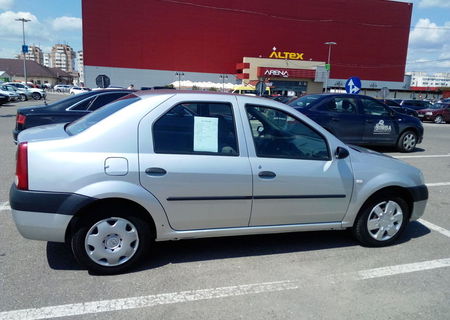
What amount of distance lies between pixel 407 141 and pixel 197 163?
368 inches

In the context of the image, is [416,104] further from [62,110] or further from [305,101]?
[62,110]

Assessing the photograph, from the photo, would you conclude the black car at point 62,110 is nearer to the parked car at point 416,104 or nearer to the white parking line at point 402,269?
the white parking line at point 402,269

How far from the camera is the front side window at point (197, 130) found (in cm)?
→ 320

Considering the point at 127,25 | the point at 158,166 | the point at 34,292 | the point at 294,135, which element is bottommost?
the point at 34,292

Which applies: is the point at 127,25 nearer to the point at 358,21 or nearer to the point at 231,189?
the point at 358,21

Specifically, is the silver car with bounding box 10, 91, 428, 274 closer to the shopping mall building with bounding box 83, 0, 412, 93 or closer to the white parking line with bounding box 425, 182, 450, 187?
the white parking line with bounding box 425, 182, 450, 187

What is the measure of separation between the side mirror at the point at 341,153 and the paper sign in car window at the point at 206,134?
123 centimetres

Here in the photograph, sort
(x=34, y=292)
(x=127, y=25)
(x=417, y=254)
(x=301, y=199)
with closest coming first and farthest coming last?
(x=34, y=292) < (x=301, y=199) < (x=417, y=254) < (x=127, y=25)

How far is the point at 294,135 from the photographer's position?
3.69 m

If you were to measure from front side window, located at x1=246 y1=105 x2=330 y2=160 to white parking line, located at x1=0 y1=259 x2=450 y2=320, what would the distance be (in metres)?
1.18

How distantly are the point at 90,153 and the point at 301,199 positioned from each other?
6.55 feet

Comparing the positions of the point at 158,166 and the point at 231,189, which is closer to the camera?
the point at 158,166

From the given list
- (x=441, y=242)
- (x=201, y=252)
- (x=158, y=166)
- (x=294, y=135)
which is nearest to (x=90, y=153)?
(x=158, y=166)

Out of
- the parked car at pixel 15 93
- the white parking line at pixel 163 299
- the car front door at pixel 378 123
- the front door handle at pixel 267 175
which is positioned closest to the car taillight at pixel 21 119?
the white parking line at pixel 163 299
